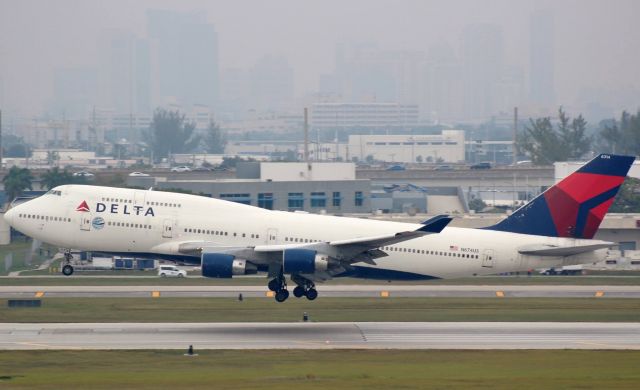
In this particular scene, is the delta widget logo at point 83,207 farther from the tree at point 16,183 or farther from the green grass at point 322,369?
the tree at point 16,183

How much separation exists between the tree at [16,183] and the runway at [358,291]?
169 ft

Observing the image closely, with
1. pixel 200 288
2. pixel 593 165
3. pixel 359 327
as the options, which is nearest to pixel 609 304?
pixel 593 165

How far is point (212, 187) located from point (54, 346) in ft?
211

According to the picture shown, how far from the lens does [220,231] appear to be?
186 feet

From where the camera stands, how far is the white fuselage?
5622 centimetres

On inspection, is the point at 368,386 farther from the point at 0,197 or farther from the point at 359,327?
the point at 0,197

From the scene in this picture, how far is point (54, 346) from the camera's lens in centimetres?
→ 4956

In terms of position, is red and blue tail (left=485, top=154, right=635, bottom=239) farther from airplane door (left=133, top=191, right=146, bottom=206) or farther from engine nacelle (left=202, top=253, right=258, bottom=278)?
airplane door (left=133, top=191, right=146, bottom=206)

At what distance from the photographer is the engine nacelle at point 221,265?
5344cm

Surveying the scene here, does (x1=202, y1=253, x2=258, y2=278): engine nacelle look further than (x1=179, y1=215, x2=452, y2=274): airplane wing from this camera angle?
No

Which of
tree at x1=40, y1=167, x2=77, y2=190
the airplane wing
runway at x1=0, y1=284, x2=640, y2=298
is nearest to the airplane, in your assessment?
the airplane wing

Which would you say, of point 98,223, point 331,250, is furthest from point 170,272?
point 331,250

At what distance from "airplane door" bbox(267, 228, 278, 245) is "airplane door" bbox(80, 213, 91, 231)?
8582 mm

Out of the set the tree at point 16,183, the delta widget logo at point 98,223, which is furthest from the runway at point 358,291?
the tree at point 16,183
